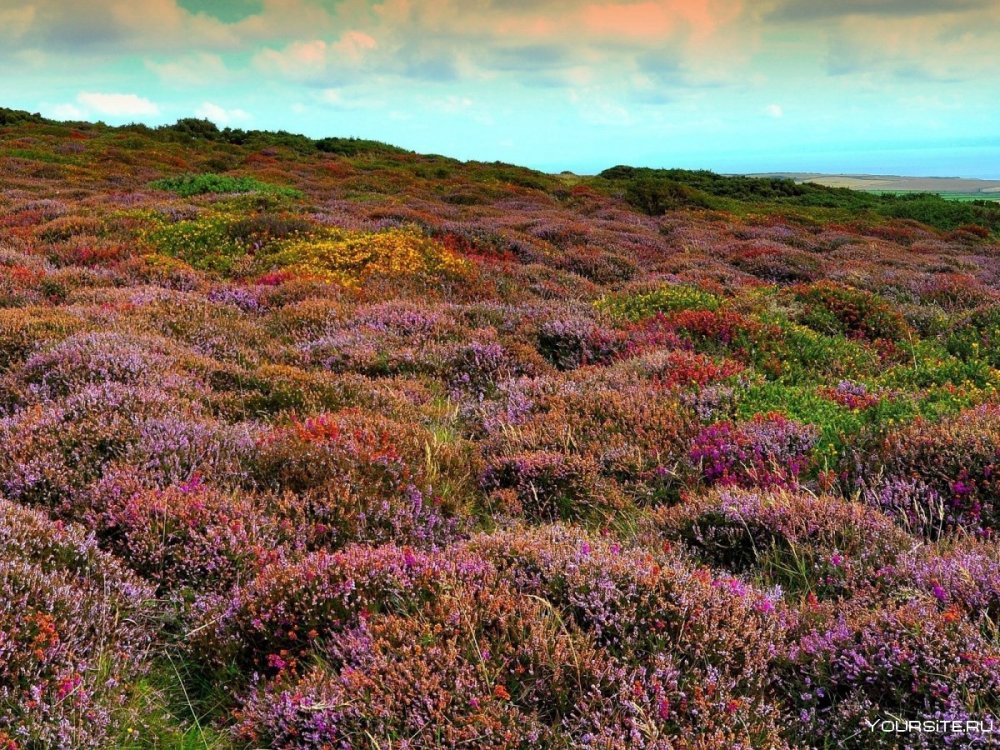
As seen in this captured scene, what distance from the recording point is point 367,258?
13.0 m

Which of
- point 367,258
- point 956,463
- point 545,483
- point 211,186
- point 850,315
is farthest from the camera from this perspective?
point 211,186

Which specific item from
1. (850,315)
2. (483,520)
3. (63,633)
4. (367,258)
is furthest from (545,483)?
(367,258)

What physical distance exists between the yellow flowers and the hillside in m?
1.33

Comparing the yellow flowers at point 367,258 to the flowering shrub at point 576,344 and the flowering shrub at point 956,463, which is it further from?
the flowering shrub at point 956,463

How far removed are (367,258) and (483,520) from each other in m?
9.12

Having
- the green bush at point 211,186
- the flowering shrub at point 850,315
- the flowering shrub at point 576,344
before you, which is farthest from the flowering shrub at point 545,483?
the green bush at point 211,186

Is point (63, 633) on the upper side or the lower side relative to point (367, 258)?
lower

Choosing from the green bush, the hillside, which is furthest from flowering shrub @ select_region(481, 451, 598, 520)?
the green bush

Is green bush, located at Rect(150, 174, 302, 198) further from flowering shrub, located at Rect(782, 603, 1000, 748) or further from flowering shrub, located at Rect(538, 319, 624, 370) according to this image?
flowering shrub, located at Rect(782, 603, 1000, 748)

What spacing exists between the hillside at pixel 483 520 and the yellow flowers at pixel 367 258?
1.33 meters

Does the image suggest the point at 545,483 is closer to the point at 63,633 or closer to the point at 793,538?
the point at 793,538

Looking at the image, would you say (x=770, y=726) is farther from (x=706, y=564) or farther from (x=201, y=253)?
(x=201, y=253)

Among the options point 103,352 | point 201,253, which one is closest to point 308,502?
point 103,352

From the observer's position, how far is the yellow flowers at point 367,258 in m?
12.3
